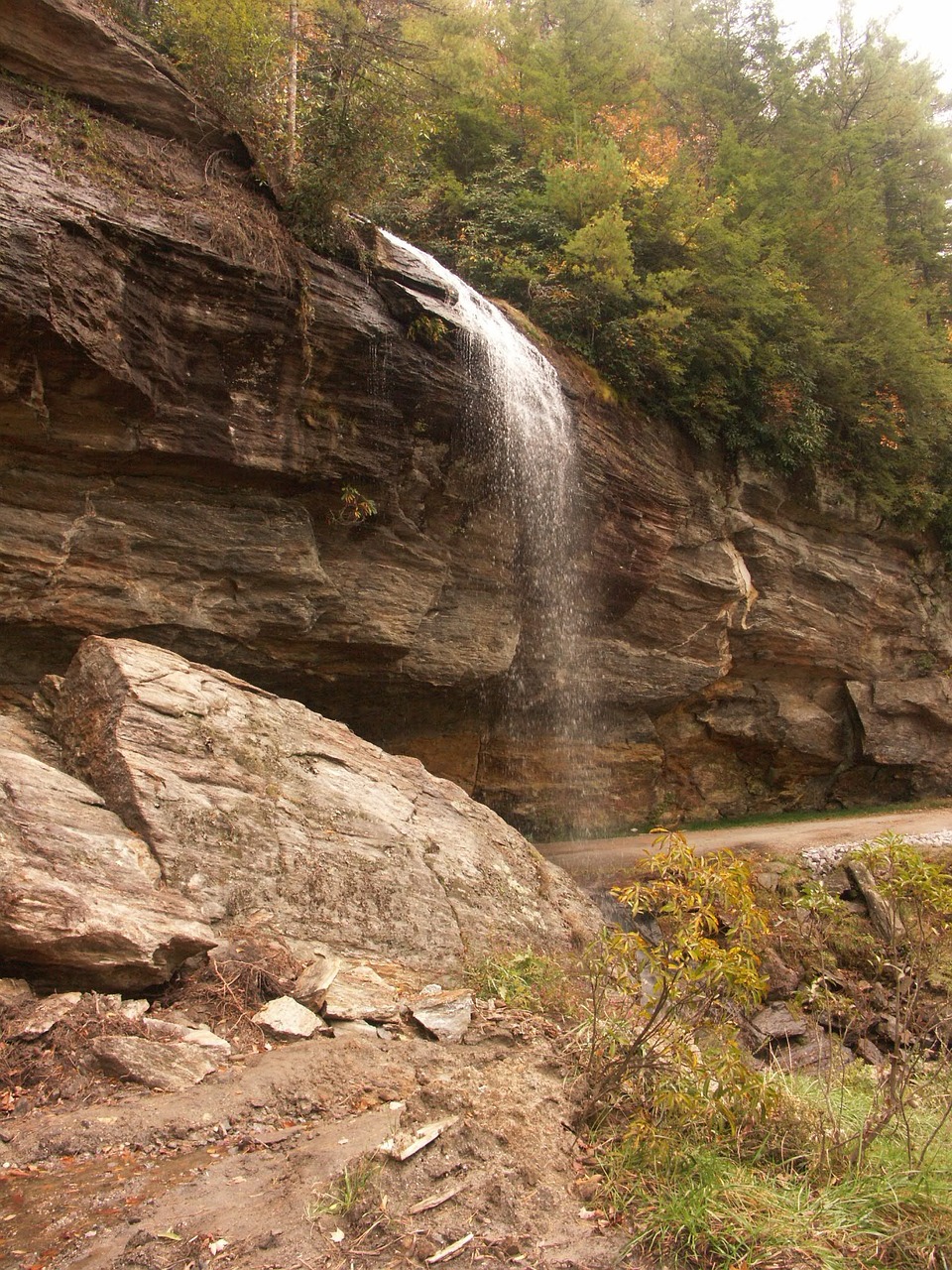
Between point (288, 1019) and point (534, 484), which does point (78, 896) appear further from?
point (534, 484)

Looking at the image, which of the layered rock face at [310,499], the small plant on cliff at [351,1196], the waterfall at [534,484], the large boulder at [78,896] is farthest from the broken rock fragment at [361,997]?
the waterfall at [534,484]

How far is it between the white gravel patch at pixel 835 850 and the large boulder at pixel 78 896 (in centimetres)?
870

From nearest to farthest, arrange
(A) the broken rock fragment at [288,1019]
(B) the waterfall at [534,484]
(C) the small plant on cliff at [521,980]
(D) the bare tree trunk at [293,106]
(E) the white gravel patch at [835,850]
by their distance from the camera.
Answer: (A) the broken rock fragment at [288,1019] < (C) the small plant on cliff at [521,980] < (D) the bare tree trunk at [293,106] < (B) the waterfall at [534,484] < (E) the white gravel patch at [835,850]

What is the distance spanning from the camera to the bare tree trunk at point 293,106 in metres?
9.61

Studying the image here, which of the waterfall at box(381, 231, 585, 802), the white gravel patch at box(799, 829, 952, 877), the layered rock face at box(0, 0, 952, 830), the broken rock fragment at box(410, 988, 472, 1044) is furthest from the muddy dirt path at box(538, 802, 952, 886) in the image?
the broken rock fragment at box(410, 988, 472, 1044)

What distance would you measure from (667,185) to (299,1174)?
15.2 metres

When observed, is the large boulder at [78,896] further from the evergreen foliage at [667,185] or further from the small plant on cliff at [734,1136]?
the evergreen foliage at [667,185]

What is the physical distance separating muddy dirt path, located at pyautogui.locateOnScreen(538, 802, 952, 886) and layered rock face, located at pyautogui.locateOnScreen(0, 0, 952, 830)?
987mm

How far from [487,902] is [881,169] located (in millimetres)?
21676

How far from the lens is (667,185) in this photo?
13719 mm

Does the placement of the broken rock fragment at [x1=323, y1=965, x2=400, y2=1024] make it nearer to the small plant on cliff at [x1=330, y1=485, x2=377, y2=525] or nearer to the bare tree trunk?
the small plant on cliff at [x1=330, y1=485, x2=377, y2=525]

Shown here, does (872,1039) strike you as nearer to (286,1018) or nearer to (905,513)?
(286,1018)

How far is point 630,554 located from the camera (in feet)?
40.6

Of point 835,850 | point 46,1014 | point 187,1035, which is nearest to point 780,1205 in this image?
point 187,1035
